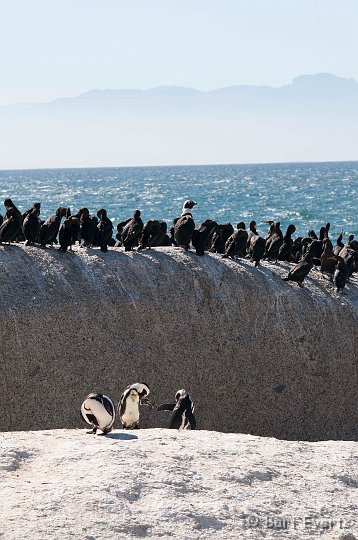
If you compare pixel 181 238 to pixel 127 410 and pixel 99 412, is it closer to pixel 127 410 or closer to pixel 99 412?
pixel 127 410

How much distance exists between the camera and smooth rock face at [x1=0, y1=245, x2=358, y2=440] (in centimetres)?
1688

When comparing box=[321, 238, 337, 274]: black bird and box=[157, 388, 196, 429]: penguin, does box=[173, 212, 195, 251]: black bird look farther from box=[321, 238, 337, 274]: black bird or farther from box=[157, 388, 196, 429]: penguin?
box=[157, 388, 196, 429]: penguin

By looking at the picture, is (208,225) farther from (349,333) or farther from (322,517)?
(322,517)

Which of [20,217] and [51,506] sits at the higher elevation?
[20,217]

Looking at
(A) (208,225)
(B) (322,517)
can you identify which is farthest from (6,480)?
(A) (208,225)

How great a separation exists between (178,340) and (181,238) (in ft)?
7.44

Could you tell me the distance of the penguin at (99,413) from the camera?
13266 mm

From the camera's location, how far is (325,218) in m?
73.9

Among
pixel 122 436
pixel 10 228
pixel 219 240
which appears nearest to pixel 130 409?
pixel 122 436

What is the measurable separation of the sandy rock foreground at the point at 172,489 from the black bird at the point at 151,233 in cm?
693

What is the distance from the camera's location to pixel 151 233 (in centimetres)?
1938

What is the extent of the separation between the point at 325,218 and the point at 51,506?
64.7 meters

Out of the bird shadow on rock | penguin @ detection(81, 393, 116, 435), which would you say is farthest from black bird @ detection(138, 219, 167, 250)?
the bird shadow on rock

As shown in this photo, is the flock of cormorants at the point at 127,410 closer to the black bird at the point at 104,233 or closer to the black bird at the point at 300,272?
the black bird at the point at 104,233
